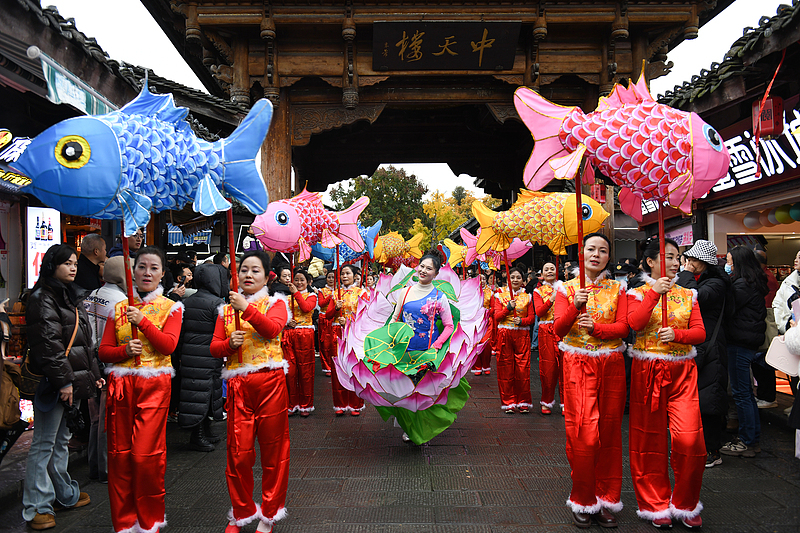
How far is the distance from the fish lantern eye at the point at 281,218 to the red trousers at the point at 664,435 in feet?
12.5

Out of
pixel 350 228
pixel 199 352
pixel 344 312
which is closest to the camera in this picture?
pixel 199 352

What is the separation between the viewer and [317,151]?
1231 cm

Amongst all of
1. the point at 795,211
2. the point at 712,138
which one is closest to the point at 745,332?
the point at 712,138

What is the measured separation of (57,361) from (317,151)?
384 inches

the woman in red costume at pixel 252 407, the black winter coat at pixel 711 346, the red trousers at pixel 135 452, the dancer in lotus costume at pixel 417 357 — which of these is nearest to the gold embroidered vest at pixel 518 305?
the dancer in lotus costume at pixel 417 357

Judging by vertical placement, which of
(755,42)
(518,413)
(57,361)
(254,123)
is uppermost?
(755,42)

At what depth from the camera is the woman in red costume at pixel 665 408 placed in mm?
3066

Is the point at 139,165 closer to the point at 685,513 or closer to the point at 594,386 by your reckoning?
the point at 594,386

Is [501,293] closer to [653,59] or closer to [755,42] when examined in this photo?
[755,42]

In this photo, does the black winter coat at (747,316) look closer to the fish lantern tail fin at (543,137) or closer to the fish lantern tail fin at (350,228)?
the fish lantern tail fin at (543,137)

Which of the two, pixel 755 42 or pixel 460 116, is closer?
pixel 755 42

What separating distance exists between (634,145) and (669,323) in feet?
3.81

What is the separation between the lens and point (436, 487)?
3.84 metres

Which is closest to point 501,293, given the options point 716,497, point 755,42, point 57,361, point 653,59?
point 716,497
